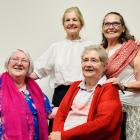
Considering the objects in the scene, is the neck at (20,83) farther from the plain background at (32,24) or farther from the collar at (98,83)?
the plain background at (32,24)

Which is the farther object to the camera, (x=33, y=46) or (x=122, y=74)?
(x=33, y=46)

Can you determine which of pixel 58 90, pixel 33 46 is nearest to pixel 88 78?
pixel 58 90

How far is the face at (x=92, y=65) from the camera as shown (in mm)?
2148

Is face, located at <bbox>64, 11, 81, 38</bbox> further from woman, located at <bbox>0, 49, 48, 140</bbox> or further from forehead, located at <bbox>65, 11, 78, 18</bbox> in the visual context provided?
woman, located at <bbox>0, 49, 48, 140</bbox>

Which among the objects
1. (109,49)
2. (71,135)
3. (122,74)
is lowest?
(71,135)

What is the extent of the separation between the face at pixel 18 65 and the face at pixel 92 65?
1.57ft

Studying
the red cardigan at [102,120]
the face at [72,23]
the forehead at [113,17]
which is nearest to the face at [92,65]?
the red cardigan at [102,120]

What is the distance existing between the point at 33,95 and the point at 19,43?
987 mm

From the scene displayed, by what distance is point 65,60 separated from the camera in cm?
283

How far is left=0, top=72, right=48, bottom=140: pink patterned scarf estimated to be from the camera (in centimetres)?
226

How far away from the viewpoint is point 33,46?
3.29m

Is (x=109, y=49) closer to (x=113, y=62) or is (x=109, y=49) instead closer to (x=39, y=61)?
(x=113, y=62)

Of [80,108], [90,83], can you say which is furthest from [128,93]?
[80,108]

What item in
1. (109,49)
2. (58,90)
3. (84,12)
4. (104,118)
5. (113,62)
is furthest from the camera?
(84,12)
